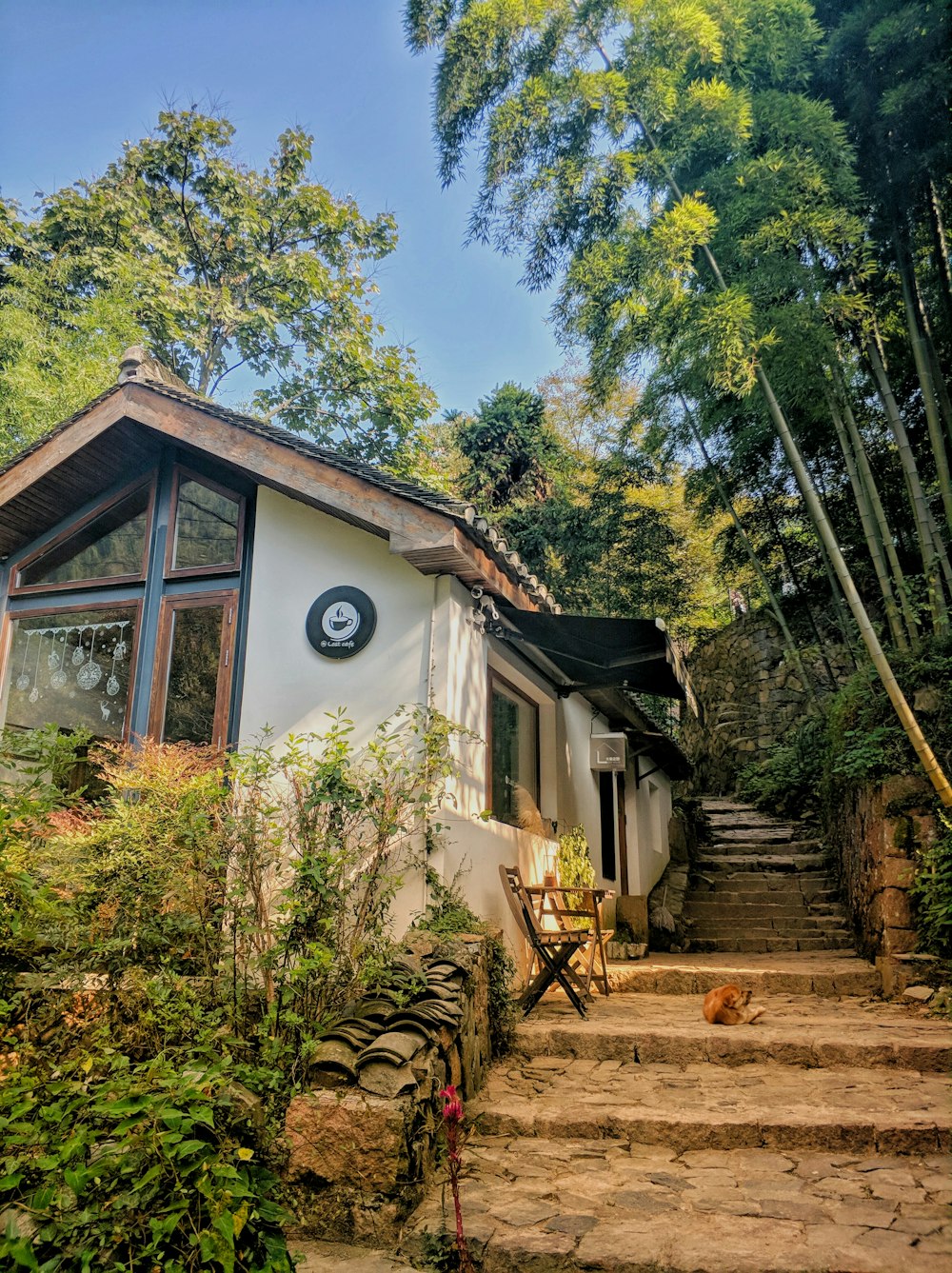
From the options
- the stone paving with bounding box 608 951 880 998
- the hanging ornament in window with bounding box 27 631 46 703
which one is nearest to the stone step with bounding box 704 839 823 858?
the stone paving with bounding box 608 951 880 998

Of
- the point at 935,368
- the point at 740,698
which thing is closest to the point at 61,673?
the point at 935,368

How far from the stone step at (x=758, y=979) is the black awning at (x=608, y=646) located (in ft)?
7.72

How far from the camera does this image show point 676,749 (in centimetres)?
1240

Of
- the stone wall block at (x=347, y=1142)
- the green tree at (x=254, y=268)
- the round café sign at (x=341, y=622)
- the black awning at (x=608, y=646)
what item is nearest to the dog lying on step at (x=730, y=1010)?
the black awning at (x=608, y=646)

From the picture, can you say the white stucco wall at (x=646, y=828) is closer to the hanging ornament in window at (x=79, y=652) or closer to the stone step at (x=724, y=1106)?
the stone step at (x=724, y=1106)

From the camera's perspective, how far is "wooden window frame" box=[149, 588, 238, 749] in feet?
20.9

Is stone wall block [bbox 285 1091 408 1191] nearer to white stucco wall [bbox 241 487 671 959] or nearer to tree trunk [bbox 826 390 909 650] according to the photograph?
white stucco wall [bbox 241 487 671 959]

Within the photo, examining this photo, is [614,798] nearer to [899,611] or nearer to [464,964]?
[899,611]

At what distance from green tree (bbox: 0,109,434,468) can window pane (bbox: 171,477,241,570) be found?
9.07 meters

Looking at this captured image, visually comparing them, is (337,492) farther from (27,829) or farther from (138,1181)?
(138,1181)

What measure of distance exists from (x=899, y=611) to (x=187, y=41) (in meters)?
7.01

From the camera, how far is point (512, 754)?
25.0 ft

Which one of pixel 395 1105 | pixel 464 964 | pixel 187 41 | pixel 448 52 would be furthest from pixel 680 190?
pixel 395 1105

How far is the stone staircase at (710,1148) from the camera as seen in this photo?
3.00 metres
